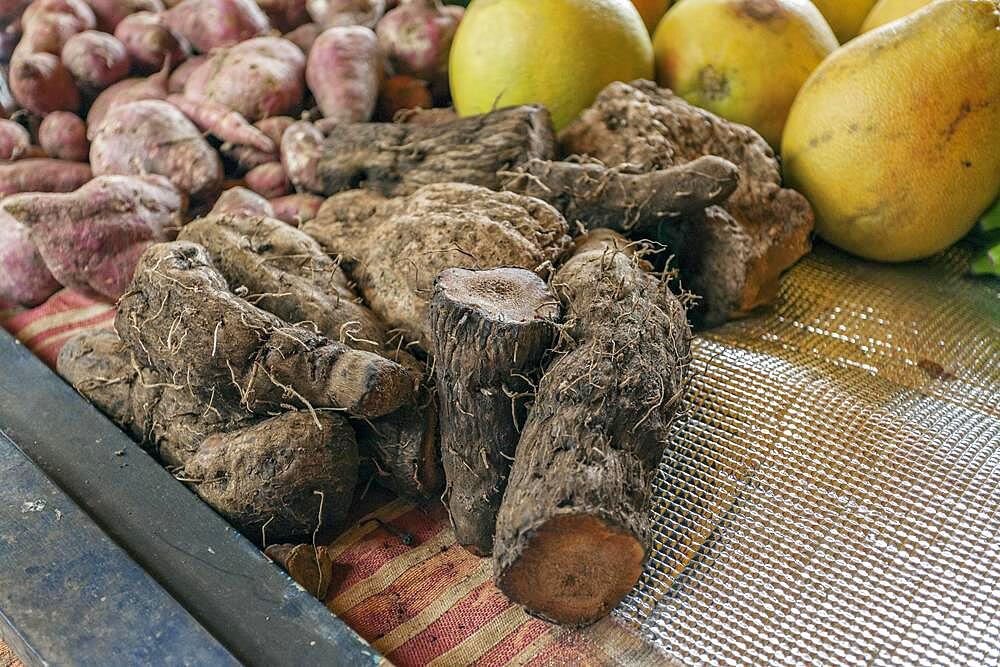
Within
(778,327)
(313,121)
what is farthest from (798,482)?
(313,121)

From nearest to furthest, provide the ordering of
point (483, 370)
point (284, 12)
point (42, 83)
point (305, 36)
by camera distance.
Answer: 1. point (483, 370)
2. point (42, 83)
3. point (305, 36)
4. point (284, 12)

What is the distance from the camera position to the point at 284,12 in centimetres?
218

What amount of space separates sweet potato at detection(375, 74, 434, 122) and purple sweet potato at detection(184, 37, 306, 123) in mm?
189

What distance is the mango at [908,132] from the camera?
139 cm

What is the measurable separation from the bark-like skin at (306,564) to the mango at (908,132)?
44.2 inches

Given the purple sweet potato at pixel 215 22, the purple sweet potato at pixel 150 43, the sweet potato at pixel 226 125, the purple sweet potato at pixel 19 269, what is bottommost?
the purple sweet potato at pixel 19 269

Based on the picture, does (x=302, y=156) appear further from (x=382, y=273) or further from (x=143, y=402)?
(x=143, y=402)

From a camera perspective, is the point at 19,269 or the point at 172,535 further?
the point at 19,269

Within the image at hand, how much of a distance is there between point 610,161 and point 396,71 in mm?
811

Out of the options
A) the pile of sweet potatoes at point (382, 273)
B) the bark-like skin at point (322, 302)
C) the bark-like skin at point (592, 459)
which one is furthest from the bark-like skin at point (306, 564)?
the bark-like skin at point (592, 459)

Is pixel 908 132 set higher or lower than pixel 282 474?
higher

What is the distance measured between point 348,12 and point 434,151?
2.70 ft

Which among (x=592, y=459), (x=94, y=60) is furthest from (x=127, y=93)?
(x=592, y=459)

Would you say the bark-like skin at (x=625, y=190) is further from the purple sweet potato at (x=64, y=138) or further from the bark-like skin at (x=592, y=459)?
the purple sweet potato at (x=64, y=138)
